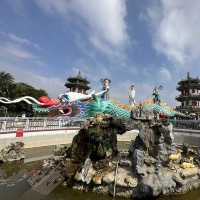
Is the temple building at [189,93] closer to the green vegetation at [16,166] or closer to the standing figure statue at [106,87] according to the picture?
the standing figure statue at [106,87]

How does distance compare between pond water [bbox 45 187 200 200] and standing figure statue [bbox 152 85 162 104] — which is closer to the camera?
pond water [bbox 45 187 200 200]

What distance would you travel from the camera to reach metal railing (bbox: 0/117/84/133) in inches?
629

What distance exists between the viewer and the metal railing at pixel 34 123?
16.0 m

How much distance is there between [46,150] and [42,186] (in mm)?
8271

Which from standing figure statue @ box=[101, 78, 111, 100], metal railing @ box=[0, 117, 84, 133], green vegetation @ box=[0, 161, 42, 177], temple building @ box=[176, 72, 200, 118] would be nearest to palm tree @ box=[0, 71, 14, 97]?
standing figure statue @ box=[101, 78, 111, 100]

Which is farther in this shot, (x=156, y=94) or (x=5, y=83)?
(x=5, y=83)

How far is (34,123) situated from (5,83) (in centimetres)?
2856

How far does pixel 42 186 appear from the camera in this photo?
935 cm

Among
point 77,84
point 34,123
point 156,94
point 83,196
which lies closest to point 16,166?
point 83,196

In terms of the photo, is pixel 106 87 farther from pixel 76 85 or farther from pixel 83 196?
pixel 76 85

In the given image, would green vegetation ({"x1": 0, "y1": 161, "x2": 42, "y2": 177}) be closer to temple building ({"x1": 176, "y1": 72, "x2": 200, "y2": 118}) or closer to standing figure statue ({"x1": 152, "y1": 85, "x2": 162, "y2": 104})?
standing figure statue ({"x1": 152, "y1": 85, "x2": 162, "y2": 104})

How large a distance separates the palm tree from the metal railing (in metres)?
24.5

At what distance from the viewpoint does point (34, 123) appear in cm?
1855

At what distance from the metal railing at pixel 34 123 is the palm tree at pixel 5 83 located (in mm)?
24529
